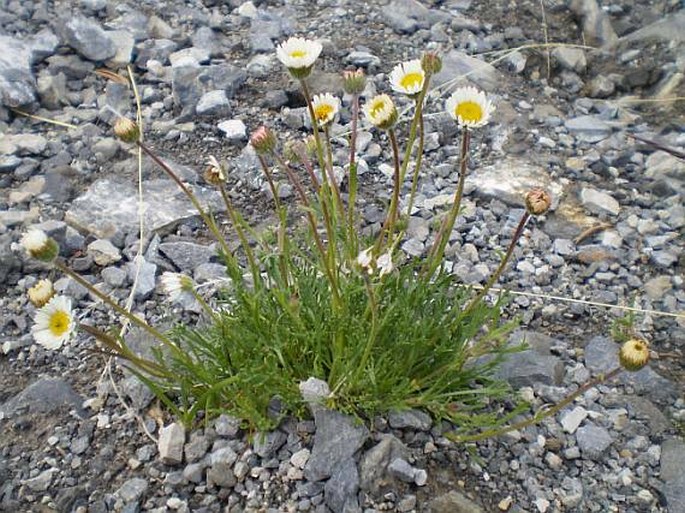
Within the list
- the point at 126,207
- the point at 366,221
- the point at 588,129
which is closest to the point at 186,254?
the point at 126,207

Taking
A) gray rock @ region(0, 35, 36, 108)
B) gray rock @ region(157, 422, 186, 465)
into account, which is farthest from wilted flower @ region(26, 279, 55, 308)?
gray rock @ region(0, 35, 36, 108)

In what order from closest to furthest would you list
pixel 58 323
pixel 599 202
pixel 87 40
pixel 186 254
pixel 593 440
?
pixel 58 323, pixel 593 440, pixel 186 254, pixel 599 202, pixel 87 40

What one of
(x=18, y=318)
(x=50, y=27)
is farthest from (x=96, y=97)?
(x=18, y=318)

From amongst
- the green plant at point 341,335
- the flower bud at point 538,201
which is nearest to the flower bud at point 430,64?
the green plant at point 341,335

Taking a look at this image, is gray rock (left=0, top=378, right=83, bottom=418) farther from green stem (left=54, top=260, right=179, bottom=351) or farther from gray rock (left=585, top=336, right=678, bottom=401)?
gray rock (left=585, top=336, right=678, bottom=401)

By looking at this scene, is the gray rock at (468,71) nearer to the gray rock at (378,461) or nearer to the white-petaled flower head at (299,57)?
the white-petaled flower head at (299,57)

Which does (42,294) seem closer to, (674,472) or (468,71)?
(674,472)

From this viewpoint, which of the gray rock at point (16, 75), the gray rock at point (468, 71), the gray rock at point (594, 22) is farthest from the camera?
the gray rock at point (594, 22)
